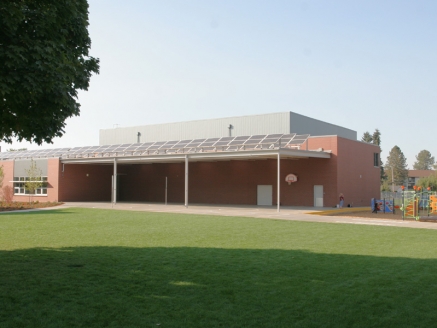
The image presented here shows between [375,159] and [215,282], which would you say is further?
[375,159]

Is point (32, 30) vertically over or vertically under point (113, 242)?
over

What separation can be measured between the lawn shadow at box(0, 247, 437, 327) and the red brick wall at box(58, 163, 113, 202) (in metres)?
33.3

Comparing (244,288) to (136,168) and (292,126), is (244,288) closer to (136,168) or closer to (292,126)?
(292,126)

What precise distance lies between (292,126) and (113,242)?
3209cm

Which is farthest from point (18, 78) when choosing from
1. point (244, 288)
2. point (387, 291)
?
Answer: point (387, 291)

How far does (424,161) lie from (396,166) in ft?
165

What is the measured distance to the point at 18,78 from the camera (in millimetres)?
7129

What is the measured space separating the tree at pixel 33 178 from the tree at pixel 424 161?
148 meters

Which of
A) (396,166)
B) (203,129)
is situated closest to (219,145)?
(203,129)

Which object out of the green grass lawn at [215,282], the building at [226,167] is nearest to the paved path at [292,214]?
the building at [226,167]

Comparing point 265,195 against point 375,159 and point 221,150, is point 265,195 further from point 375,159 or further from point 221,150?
point 375,159

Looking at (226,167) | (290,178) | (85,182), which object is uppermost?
(226,167)

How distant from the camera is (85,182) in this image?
1801 inches

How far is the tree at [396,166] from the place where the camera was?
392 ft
